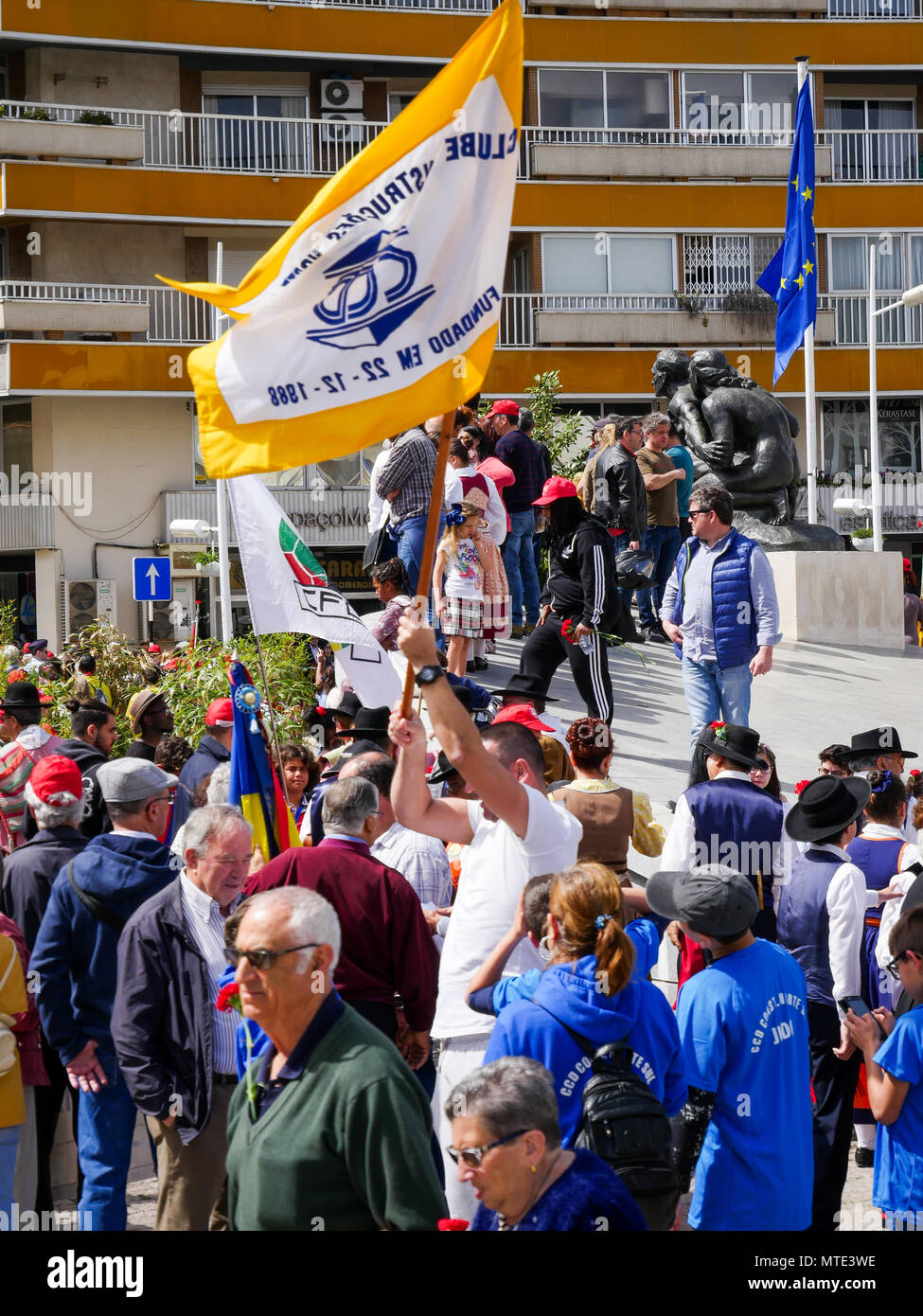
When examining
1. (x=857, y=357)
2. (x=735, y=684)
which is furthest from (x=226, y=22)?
(x=735, y=684)

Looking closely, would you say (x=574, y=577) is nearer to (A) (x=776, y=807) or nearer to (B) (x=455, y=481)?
(B) (x=455, y=481)

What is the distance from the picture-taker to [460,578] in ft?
37.3

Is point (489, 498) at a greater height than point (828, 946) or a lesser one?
greater

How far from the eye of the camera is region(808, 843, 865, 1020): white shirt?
6359 millimetres

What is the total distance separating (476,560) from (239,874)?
20.7ft

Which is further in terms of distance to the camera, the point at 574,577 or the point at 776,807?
the point at 574,577

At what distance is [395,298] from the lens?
583 centimetres

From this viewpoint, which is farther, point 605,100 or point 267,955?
point 605,100

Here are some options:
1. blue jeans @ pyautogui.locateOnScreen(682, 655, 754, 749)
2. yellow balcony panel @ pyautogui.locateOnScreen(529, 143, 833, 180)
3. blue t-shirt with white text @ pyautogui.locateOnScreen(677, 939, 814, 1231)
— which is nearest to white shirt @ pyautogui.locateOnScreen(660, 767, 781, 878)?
blue t-shirt with white text @ pyautogui.locateOnScreen(677, 939, 814, 1231)

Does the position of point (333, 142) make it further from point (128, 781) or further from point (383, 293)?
point (128, 781)

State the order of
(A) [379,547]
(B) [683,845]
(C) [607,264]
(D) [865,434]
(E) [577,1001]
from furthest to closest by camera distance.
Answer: (D) [865,434]
(C) [607,264]
(A) [379,547]
(B) [683,845]
(E) [577,1001]

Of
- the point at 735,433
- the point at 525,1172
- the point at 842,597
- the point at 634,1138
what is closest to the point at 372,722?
the point at 634,1138

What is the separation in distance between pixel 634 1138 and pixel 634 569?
10.6 meters

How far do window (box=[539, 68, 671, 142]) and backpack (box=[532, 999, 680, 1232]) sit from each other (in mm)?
34458
